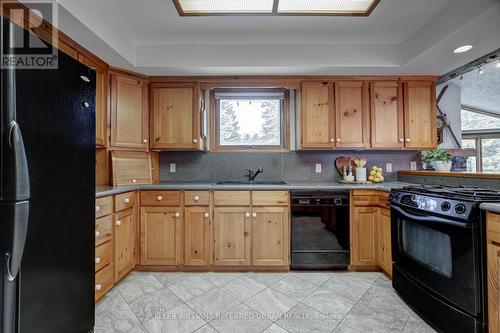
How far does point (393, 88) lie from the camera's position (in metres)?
2.70

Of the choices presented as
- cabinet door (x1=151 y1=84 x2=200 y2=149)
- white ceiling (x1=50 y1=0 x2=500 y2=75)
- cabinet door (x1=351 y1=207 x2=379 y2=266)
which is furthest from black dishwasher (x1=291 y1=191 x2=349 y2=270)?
cabinet door (x1=151 y1=84 x2=200 y2=149)

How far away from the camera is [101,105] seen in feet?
7.54

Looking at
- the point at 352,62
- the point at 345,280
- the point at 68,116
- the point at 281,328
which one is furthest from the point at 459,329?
the point at 68,116

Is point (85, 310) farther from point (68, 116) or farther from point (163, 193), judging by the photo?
point (163, 193)

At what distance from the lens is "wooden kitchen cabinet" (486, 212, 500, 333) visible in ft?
4.11

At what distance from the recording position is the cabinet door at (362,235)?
94.0 inches

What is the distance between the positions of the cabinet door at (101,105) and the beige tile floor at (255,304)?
1.47 meters

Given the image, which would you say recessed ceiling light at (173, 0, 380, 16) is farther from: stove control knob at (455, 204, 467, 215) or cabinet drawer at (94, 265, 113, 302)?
cabinet drawer at (94, 265, 113, 302)

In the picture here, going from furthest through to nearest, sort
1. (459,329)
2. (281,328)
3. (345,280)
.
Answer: (345,280), (281,328), (459,329)

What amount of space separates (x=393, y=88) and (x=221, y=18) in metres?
2.13

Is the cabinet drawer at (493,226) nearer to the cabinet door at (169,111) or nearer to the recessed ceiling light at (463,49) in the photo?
the recessed ceiling light at (463,49)

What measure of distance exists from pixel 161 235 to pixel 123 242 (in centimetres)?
36

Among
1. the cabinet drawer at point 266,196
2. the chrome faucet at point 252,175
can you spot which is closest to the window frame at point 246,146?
the chrome faucet at point 252,175

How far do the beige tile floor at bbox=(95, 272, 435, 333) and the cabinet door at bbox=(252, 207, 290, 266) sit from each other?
0.20 metres
